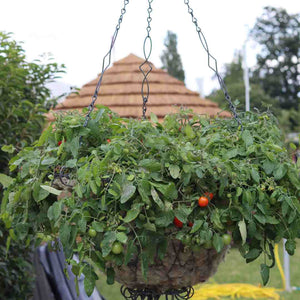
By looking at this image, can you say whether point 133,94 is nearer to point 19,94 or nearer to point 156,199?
point 19,94

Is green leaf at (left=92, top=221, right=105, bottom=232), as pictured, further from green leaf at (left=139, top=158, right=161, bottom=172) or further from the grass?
the grass

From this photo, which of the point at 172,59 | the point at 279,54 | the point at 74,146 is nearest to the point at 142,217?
the point at 74,146

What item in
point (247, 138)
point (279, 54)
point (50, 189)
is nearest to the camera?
point (50, 189)

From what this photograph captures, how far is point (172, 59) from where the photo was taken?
618 inches

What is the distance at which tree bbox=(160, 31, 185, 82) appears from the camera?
15211 mm

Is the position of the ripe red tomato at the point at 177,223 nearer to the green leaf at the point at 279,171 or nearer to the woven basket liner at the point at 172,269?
the woven basket liner at the point at 172,269

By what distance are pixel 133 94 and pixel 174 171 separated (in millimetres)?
3626

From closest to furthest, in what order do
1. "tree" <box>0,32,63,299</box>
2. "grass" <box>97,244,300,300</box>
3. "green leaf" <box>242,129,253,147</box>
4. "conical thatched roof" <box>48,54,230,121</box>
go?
"green leaf" <box>242,129,253,147</box> < "tree" <box>0,32,63,299</box> < "grass" <box>97,244,300,300</box> < "conical thatched roof" <box>48,54,230,121</box>

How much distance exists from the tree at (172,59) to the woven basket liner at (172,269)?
555 inches

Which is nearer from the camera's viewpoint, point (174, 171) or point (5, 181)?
point (174, 171)

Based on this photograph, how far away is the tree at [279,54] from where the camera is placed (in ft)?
56.0

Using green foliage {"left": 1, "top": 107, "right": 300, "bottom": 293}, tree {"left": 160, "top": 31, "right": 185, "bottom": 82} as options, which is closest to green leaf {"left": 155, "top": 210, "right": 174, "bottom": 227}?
green foliage {"left": 1, "top": 107, "right": 300, "bottom": 293}

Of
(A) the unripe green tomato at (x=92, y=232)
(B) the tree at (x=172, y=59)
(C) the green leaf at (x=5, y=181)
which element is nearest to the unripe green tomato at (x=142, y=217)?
(A) the unripe green tomato at (x=92, y=232)

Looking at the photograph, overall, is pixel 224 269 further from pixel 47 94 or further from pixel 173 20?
pixel 173 20
